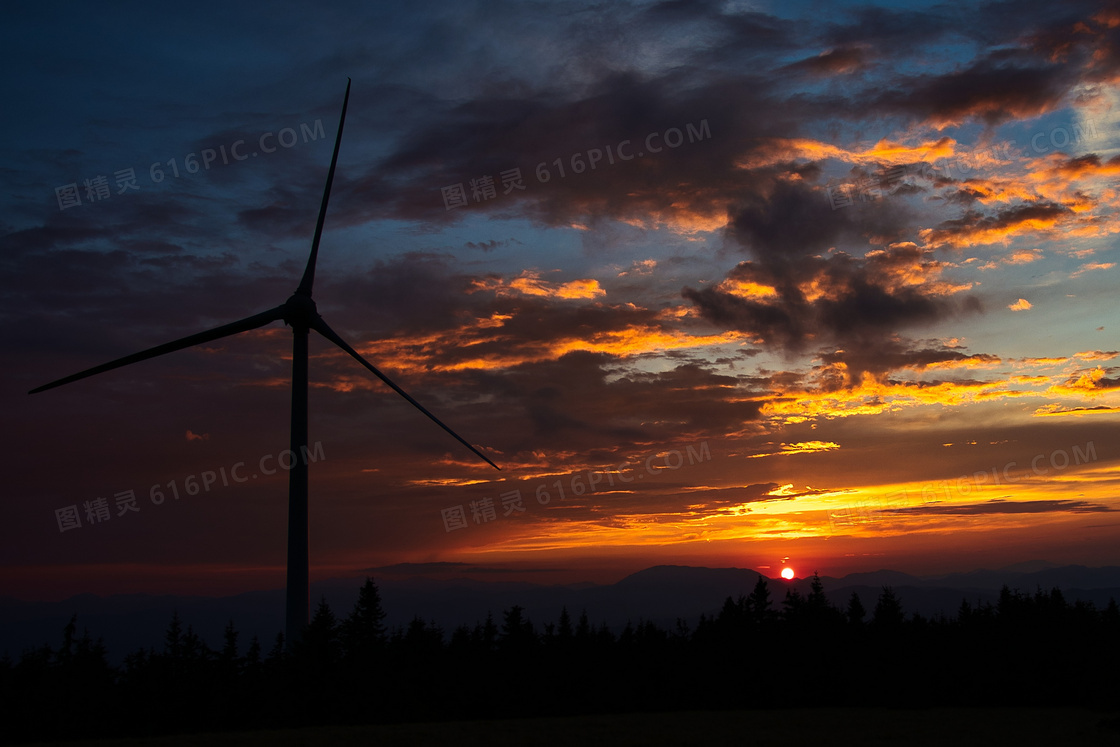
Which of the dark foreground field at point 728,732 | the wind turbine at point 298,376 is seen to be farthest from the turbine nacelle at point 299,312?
the dark foreground field at point 728,732

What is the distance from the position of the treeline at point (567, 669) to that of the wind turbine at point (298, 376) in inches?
833

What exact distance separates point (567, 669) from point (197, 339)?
226ft

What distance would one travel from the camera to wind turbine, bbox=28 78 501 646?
57562 mm

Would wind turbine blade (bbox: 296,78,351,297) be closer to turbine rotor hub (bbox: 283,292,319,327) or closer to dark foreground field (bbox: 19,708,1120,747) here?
turbine rotor hub (bbox: 283,292,319,327)

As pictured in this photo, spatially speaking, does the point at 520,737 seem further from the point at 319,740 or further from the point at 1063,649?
the point at 1063,649

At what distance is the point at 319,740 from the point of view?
51.2 meters

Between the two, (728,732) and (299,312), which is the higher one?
(299,312)

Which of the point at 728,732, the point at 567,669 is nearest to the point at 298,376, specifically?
the point at 728,732

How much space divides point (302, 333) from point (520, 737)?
36608 millimetres

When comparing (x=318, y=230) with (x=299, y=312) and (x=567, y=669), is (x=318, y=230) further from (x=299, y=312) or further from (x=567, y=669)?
(x=567, y=669)

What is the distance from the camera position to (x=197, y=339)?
207 ft

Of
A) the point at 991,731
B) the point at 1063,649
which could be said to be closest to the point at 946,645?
the point at 1063,649

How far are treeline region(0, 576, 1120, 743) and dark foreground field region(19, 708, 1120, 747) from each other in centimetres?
1919

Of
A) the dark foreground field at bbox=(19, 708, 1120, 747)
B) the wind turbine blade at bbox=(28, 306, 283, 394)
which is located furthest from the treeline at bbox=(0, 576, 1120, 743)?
the wind turbine blade at bbox=(28, 306, 283, 394)
